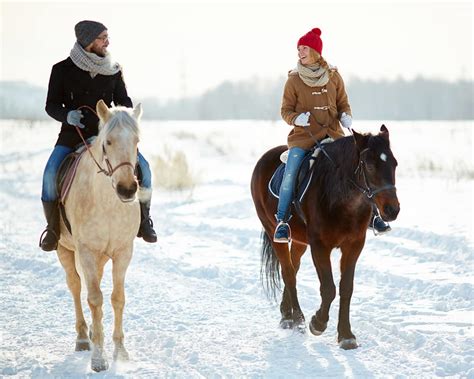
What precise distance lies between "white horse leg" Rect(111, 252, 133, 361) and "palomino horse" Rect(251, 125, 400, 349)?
177 cm

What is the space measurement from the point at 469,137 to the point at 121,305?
2793 centimetres

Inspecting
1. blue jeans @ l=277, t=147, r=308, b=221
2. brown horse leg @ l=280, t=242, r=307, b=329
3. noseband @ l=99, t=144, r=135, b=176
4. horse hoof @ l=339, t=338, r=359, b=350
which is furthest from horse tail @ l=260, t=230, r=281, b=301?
noseband @ l=99, t=144, r=135, b=176

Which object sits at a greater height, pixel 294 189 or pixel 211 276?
pixel 294 189

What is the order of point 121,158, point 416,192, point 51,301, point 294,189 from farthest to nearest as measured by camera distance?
1. point 416,192
2. point 51,301
3. point 294,189
4. point 121,158

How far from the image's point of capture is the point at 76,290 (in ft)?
19.5

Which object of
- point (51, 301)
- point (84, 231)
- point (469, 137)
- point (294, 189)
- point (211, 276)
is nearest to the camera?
point (84, 231)

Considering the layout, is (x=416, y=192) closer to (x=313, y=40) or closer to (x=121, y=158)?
(x=313, y=40)

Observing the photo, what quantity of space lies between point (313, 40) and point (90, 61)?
2.25 meters

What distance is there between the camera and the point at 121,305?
217 inches

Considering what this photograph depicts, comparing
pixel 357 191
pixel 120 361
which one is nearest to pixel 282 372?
pixel 120 361

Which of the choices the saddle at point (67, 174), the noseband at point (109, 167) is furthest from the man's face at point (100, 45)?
the noseband at point (109, 167)

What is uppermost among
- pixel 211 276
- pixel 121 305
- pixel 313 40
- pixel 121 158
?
pixel 313 40

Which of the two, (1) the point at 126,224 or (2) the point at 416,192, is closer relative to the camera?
(1) the point at 126,224

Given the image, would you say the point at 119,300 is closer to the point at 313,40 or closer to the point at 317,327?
the point at 317,327
